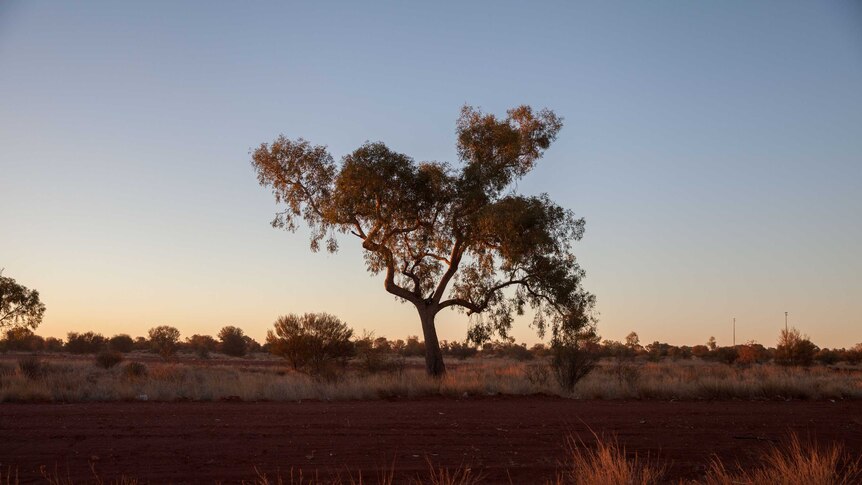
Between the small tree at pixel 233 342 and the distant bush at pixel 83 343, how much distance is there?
10.4 meters

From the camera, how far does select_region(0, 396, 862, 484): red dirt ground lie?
9914mm

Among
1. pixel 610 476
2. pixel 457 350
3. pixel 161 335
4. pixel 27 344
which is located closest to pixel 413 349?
pixel 457 350

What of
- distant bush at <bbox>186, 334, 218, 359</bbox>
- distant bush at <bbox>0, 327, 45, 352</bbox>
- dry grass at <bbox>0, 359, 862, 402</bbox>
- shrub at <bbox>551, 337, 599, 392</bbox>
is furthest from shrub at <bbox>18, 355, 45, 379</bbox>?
distant bush at <bbox>0, 327, 45, 352</bbox>

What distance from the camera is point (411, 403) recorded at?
19562 millimetres

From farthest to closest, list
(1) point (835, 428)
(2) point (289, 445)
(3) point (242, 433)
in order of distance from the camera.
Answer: (1) point (835, 428), (3) point (242, 433), (2) point (289, 445)

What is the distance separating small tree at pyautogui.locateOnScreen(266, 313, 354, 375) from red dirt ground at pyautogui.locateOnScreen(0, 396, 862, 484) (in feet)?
45.5

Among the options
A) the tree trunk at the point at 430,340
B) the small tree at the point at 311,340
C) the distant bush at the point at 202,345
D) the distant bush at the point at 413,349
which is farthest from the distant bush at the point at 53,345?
the tree trunk at the point at 430,340

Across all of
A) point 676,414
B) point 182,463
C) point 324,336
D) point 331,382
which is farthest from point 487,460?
point 324,336

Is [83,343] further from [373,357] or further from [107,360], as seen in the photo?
[373,357]

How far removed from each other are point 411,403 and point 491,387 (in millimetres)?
4533

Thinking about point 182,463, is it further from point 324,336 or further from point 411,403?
point 324,336

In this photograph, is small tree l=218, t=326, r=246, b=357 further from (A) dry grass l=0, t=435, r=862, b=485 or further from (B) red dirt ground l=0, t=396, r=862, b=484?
(A) dry grass l=0, t=435, r=862, b=485

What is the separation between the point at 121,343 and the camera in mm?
71562

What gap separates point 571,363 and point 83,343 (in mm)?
55872
